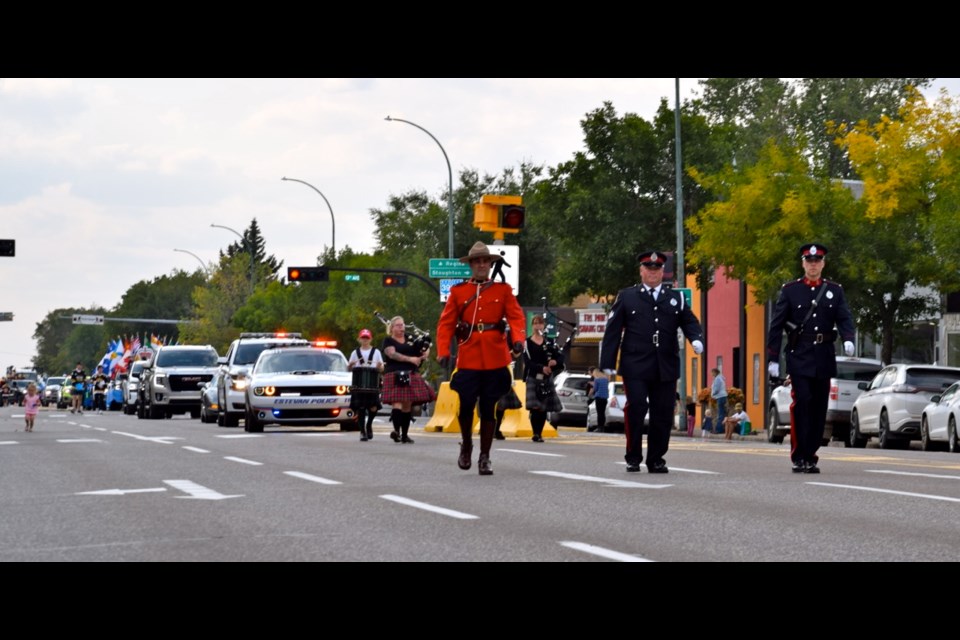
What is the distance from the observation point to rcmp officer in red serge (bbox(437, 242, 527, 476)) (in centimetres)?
1711

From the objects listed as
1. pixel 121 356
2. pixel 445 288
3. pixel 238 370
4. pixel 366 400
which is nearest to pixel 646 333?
pixel 366 400

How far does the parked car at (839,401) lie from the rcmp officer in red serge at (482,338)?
18.5 m

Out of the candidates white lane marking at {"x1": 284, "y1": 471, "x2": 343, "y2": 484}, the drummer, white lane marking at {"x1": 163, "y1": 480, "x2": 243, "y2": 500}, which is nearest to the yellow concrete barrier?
the drummer

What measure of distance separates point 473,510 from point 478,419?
64.2ft

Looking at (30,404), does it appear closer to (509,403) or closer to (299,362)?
(299,362)

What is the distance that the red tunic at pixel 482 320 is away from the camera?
17.1 m

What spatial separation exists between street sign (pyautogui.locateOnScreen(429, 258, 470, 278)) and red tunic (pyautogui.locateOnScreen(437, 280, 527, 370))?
3171 centimetres

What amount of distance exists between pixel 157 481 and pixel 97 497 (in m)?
2.10

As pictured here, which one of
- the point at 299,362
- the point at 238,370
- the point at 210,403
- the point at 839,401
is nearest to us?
the point at 839,401

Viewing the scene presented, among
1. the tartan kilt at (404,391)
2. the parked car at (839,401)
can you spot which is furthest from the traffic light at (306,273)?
the tartan kilt at (404,391)

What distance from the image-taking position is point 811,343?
55.2 feet

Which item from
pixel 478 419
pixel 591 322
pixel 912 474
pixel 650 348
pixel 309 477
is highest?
pixel 591 322
